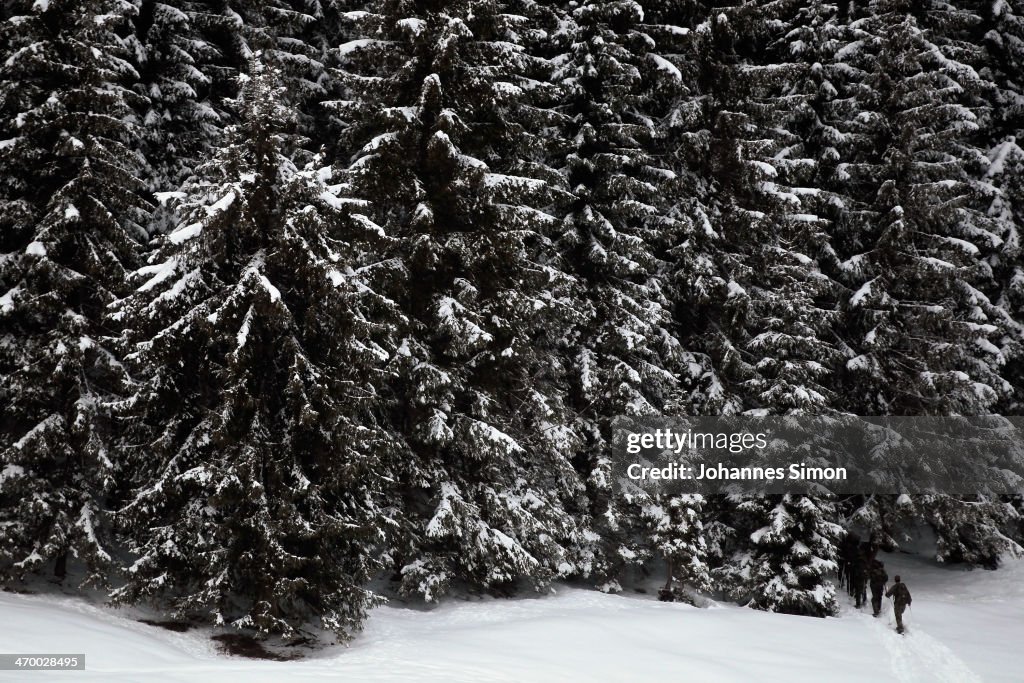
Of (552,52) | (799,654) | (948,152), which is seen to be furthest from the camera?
(948,152)

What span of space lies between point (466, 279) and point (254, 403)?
222 inches

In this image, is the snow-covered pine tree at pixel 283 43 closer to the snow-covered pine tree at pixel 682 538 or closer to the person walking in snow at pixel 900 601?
the snow-covered pine tree at pixel 682 538

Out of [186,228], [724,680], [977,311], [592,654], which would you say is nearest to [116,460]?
[186,228]

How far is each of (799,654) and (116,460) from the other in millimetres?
12506

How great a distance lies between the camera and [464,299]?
1502 centimetres

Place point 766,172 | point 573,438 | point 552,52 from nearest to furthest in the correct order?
1. point 573,438
2. point 766,172
3. point 552,52

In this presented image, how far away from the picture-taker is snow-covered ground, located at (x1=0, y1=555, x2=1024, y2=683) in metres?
9.30

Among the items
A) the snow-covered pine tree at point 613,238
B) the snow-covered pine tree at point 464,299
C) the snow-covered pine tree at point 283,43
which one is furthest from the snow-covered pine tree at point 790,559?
the snow-covered pine tree at point 283,43

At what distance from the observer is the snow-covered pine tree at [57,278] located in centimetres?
1170

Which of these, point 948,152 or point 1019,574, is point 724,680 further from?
point 948,152

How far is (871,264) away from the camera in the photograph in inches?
833

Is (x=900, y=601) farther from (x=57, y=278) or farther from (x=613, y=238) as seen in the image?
(x=57, y=278)

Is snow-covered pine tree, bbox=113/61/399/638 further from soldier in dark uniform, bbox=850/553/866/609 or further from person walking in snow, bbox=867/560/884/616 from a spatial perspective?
soldier in dark uniform, bbox=850/553/866/609

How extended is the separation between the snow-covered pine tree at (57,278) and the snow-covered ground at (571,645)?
4.35ft
